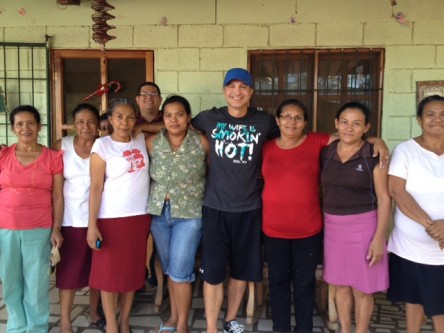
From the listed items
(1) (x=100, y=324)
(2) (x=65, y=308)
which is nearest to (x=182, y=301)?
(1) (x=100, y=324)

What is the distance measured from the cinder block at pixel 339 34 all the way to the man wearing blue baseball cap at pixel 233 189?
1665mm

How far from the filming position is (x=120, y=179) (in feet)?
7.90

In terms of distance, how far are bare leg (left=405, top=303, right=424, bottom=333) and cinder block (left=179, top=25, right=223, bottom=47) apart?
2777 millimetres

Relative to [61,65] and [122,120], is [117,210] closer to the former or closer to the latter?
[122,120]

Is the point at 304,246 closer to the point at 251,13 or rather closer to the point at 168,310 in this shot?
the point at 168,310

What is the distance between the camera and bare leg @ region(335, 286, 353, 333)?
2.46 meters

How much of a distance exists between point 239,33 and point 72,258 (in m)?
2.54

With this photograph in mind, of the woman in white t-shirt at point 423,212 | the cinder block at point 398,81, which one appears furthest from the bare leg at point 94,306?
the cinder block at point 398,81

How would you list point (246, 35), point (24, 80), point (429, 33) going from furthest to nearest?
1. point (24, 80)
2. point (246, 35)
3. point (429, 33)

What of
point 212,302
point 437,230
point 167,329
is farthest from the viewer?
point 167,329

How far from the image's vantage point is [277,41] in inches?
151

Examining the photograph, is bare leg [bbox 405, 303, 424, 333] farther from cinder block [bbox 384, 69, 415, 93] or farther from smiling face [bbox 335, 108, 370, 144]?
cinder block [bbox 384, 69, 415, 93]

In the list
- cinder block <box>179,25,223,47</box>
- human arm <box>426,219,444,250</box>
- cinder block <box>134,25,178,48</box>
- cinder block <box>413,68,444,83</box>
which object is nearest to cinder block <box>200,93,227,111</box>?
cinder block <box>179,25,223,47</box>

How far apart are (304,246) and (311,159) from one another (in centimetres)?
53
